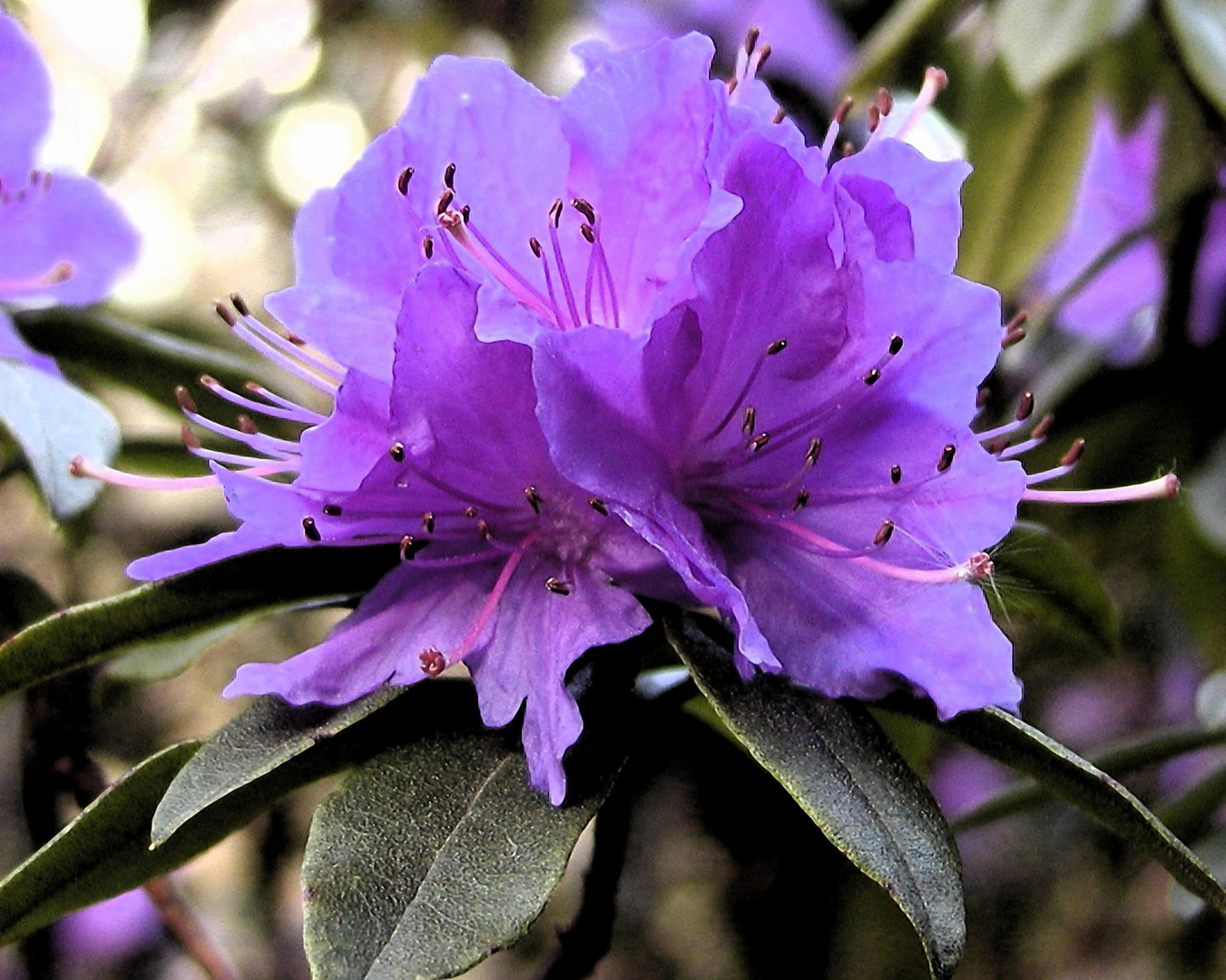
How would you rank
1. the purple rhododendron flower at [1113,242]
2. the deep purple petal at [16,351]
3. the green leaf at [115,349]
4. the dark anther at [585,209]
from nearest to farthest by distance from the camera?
the dark anther at [585,209]
the deep purple petal at [16,351]
the green leaf at [115,349]
the purple rhododendron flower at [1113,242]

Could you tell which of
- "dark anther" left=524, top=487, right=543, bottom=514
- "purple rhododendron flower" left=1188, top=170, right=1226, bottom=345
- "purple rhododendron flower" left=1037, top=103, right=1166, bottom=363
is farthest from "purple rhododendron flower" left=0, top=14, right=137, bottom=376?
"purple rhododendron flower" left=1188, top=170, right=1226, bottom=345

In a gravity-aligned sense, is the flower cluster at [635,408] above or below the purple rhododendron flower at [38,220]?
above

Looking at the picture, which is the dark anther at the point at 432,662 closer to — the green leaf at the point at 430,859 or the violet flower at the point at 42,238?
the green leaf at the point at 430,859

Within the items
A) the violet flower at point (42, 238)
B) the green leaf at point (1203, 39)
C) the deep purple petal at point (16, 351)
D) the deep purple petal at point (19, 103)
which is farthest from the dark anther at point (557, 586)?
the green leaf at point (1203, 39)

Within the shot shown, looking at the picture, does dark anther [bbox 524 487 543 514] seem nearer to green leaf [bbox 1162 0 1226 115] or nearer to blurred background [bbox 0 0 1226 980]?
blurred background [bbox 0 0 1226 980]

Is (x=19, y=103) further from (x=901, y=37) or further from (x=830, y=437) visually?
(x=901, y=37)

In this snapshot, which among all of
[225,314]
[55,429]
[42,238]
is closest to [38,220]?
[42,238]
